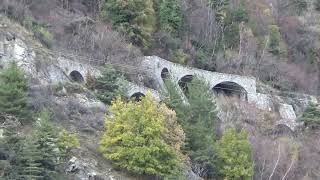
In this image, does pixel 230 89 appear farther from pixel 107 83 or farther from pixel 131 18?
pixel 107 83

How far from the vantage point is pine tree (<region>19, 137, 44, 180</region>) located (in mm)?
28906

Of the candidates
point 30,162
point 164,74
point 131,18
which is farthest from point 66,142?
point 131,18

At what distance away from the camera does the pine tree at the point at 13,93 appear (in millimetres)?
35375

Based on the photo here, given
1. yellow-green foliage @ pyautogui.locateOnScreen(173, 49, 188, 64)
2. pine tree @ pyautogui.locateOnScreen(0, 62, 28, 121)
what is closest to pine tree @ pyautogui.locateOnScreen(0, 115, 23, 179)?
pine tree @ pyautogui.locateOnScreen(0, 62, 28, 121)

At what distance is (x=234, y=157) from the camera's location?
39.3m

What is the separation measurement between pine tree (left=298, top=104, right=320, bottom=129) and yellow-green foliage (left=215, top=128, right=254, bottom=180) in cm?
1150

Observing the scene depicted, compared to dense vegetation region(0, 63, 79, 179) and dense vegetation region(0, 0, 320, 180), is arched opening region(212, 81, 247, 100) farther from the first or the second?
dense vegetation region(0, 63, 79, 179)

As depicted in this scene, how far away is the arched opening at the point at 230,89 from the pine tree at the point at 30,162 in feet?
91.0

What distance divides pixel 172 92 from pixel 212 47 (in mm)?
19203

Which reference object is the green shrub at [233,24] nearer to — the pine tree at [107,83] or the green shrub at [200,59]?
the green shrub at [200,59]

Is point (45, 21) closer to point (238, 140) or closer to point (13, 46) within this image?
point (13, 46)

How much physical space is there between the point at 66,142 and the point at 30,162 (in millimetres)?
4109

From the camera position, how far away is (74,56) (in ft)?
154

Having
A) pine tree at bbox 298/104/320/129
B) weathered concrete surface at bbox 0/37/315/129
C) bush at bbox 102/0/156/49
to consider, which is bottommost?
pine tree at bbox 298/104/320/129
